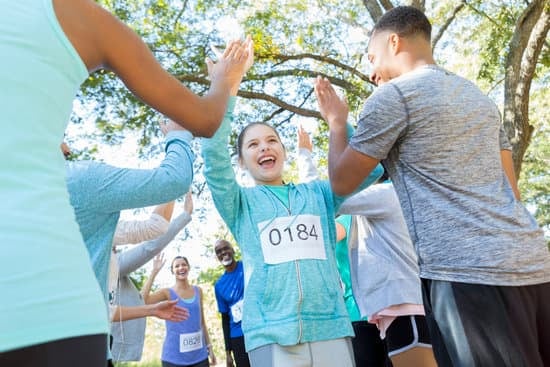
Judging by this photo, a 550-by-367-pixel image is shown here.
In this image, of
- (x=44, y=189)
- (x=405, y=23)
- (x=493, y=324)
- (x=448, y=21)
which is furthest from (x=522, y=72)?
(x=44, y=189)

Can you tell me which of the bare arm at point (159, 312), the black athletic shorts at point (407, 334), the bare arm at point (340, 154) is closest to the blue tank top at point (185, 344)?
the bare arm at point (159, 312)

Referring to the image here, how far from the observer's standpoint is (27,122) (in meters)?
1.17

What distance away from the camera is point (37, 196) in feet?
3.72

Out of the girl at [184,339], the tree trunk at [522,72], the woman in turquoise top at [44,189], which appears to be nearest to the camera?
the woman in turquoise top at [44,189]

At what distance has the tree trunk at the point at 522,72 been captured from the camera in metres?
7.71

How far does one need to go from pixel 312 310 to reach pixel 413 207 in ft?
2.82

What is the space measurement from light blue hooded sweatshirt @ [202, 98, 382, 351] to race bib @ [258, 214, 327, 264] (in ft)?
0.04

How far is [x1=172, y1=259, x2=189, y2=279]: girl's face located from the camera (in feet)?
27.6

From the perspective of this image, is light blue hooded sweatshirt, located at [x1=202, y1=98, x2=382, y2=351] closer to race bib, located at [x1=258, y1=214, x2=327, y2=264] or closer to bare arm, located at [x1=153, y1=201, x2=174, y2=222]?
race bib, located at [x1=258, y1=214, x2=327, y2=264]

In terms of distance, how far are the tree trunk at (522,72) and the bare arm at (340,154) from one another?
211 inches

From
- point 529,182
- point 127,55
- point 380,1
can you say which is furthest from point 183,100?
point 529,182

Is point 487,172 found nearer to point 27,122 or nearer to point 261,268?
point 261,268

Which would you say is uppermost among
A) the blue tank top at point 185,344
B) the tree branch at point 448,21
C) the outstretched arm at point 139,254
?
the tree branch at point 448,21

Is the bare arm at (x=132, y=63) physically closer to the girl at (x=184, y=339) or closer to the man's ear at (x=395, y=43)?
the man's ear at (x=395, y=43)
